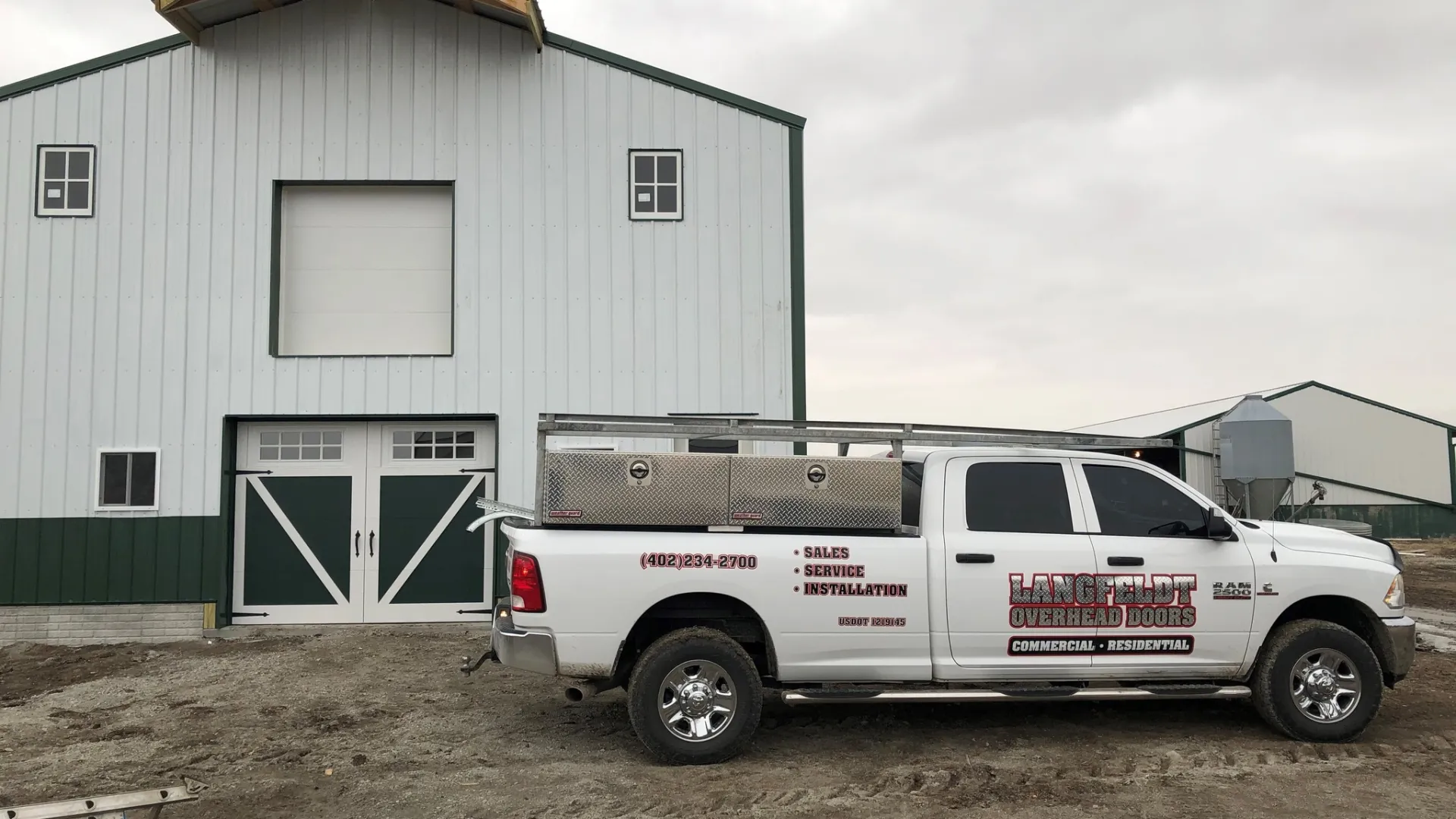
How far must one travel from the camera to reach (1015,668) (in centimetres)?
664

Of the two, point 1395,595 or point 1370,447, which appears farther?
point 1370,447

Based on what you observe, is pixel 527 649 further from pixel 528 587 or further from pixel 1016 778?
pixel 1016 778

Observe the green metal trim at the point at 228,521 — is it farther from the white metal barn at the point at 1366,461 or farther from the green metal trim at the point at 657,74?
the white metal barn at the point at 1366,461

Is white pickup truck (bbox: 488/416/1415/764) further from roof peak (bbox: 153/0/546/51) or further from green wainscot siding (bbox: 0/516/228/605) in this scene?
roof peak (bbox: 153/0/546/51)

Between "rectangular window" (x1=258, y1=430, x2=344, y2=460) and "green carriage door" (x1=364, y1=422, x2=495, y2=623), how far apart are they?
0.44 metres

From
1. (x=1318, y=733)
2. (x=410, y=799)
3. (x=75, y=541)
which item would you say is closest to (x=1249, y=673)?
(x=1318, y=733)

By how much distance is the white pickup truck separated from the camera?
6.32 m

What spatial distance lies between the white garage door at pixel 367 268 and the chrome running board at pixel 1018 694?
7545mm

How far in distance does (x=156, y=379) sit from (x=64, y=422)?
1144 mm

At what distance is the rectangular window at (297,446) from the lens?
12172 mm

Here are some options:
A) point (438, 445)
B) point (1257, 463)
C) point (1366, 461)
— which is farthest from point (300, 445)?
point (1366, 461)

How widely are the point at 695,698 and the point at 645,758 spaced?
1.99 ft

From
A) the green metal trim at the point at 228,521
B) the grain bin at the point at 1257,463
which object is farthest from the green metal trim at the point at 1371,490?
the green metal trim at the point at 228,521

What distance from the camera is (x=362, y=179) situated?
12.2m
